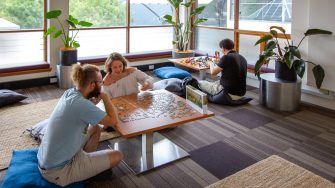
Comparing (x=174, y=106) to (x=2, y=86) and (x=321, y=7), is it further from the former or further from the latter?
(x=2, y=86)

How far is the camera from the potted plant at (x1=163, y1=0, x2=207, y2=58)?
6.11 m

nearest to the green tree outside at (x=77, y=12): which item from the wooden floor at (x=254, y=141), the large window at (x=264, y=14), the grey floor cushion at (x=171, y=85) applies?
the grey floor cushion at (x=171, y=85)

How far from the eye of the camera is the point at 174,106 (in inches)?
101

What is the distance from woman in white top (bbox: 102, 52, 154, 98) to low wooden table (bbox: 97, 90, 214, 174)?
0.52 ft

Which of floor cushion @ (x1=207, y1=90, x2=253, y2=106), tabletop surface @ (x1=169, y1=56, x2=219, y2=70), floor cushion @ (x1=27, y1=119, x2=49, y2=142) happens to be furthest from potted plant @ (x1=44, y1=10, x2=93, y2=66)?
floor cushion @ (x1=207, y1=90, x2=253, y2=106)

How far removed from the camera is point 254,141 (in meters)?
3.13

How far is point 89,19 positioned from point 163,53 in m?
1.76

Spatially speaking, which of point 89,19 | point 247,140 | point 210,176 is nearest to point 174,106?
point 210,176

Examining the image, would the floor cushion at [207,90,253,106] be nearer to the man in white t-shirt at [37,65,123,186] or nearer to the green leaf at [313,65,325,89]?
the green leaf at [313,65,325,89]

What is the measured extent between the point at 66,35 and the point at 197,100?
3.62 metres

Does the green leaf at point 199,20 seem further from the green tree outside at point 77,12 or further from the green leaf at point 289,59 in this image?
the green leaf at point 289,59

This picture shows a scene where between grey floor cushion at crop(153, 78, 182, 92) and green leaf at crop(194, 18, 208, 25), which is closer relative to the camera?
grey floor cushion at crop(153, 78, 182, 92)

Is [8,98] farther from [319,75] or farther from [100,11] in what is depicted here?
[319,75]

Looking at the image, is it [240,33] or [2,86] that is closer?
[2,86]
